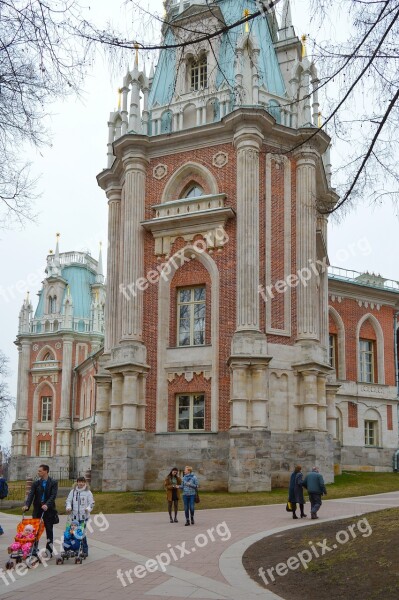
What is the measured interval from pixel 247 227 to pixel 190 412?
7759mm

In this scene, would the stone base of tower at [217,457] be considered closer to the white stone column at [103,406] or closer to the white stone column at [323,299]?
the white stone column at [103,406]

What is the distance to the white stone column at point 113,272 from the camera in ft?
107

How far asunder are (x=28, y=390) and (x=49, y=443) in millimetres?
4982

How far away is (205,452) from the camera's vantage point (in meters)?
28.0

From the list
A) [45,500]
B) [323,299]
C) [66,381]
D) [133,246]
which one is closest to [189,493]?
[45,500]

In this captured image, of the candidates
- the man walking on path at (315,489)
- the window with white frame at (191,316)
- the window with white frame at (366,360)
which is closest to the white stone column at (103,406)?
the window with white frame at (191,316)

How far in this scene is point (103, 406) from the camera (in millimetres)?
31547

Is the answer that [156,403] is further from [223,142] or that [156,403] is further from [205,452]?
[223,142]

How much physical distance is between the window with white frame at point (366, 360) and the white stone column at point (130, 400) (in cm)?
1691

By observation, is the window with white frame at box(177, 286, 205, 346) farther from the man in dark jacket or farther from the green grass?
the man in dark jacket

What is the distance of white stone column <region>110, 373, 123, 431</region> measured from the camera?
2917 centimetres

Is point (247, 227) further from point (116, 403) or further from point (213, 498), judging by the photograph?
point (213, 498)

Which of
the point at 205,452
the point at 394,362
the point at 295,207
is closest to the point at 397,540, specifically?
the point at 205,452

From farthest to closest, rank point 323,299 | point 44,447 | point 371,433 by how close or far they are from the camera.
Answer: point 44,447 < point 371,433 < point 323,299
